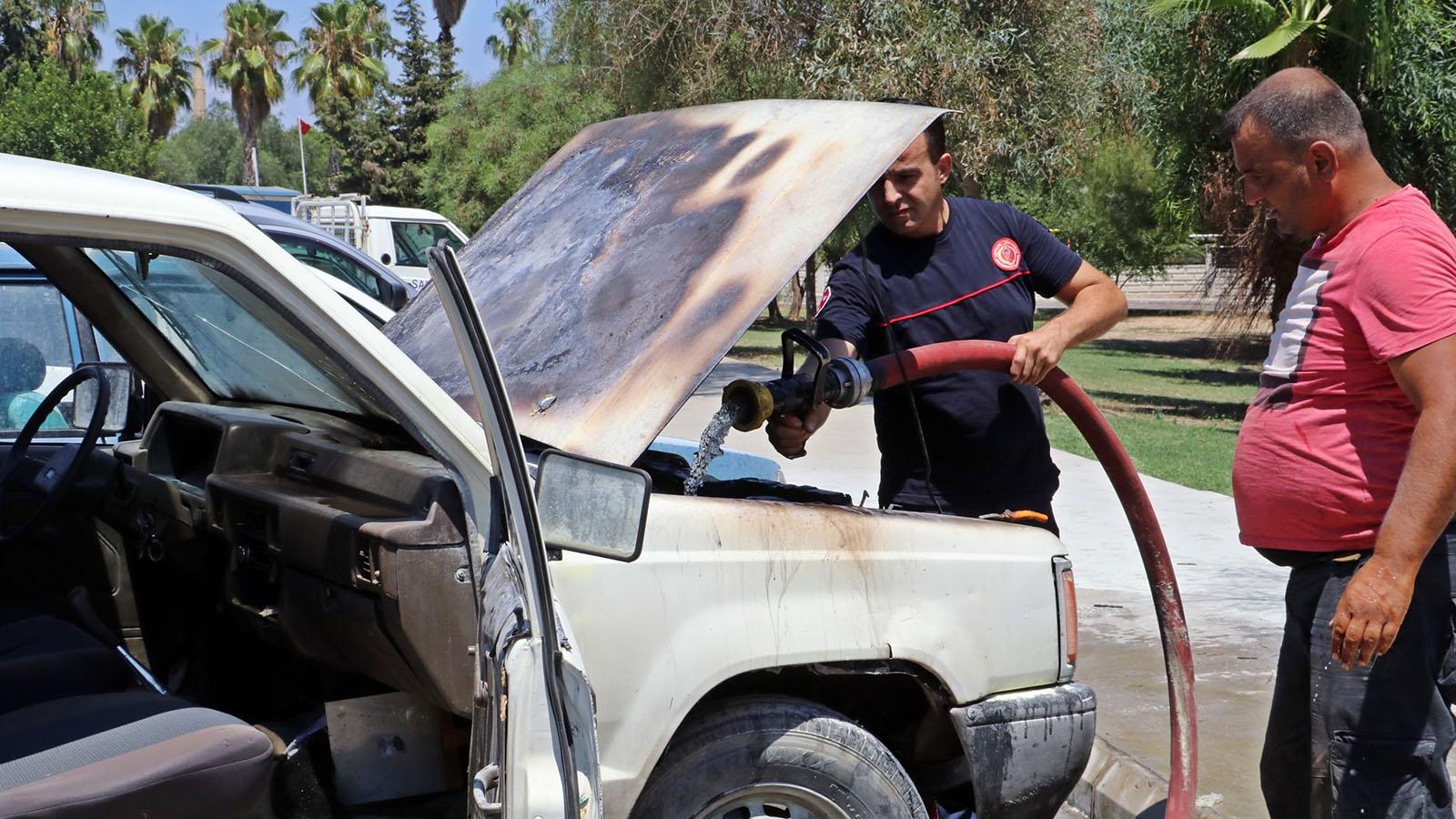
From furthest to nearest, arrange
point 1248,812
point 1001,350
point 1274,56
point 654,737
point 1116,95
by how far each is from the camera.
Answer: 1. point 1116,95
2. point 1274,56
3. point 1248,812
4. point 1001,350
5. point 654,737

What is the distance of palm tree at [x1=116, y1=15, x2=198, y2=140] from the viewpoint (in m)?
48.7

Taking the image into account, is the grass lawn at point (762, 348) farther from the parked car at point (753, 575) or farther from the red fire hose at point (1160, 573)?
the parked car at point (753, 575)

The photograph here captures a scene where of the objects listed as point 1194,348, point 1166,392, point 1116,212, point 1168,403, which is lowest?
point 1194,348

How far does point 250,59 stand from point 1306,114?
49570 mm

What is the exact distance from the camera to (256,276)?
92.7 inches

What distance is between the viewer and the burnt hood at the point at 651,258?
9.02 feet

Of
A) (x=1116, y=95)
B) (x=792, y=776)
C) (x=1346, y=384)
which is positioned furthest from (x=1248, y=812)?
(x=1116, y=95)

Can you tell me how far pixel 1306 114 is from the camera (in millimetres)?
2986

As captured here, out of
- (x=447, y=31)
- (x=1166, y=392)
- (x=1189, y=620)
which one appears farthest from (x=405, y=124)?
(x=1189, y=620)

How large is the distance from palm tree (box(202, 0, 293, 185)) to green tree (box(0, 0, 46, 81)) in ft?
18.4

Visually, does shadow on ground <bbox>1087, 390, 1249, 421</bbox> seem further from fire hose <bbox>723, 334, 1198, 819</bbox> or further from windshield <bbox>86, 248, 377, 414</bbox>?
windshield <bbox>86, 248, 377, 414</bbox>

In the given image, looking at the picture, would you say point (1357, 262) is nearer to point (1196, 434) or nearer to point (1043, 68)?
point (1196, 434)

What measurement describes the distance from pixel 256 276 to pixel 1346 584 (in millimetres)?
2328

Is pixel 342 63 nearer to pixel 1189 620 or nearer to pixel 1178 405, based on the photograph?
pixel 1178 405
